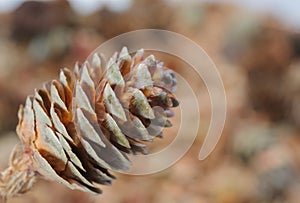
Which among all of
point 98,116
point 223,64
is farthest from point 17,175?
point 223,64

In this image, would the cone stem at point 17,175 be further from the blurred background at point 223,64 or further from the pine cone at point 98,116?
the blurred background at point 223,64

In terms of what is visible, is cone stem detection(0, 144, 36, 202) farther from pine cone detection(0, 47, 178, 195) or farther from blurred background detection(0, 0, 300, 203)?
blurred background detection(0, 0, 300, 203)

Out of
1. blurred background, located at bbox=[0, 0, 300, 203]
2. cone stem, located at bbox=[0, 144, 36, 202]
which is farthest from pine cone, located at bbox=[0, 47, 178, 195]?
blurred background, located at bbox=[0, 0, 300, 203]

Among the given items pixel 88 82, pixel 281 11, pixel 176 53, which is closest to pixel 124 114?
pixel 88 82

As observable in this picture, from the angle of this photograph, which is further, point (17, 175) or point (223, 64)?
point (223, 64)

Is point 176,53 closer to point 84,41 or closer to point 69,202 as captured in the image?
point 69,202

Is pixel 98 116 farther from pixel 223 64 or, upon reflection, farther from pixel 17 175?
pixel 223 64

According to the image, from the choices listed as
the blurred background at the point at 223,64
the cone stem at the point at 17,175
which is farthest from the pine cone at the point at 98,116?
the blurred background at the point at 223,64
